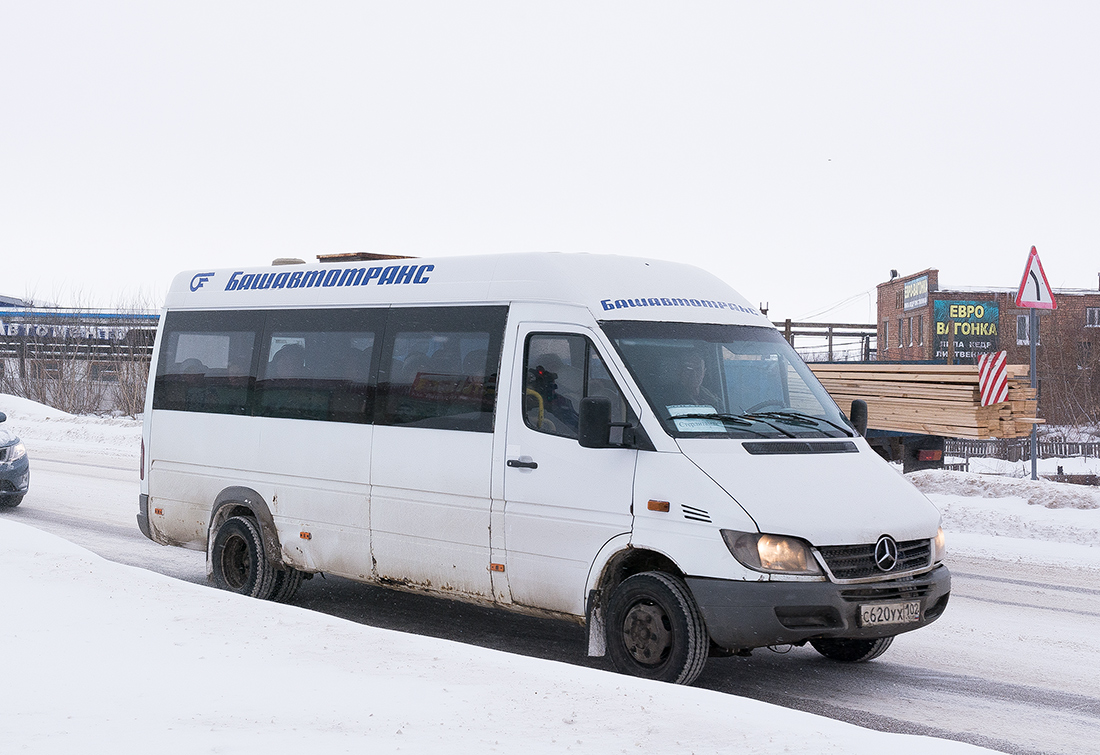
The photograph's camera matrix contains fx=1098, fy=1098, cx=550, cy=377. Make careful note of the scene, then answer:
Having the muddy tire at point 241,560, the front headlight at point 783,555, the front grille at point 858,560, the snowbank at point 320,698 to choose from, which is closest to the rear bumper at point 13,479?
the muddy tire at point 241,560

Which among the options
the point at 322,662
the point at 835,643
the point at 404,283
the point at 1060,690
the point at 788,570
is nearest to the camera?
the point at 322,662

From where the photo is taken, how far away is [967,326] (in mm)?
59406

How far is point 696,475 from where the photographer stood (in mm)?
5941

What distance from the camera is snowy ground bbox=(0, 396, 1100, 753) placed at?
423cm

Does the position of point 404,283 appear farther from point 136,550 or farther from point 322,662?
point 136,550

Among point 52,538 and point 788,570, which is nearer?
point 788,570

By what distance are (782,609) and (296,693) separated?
248 cm

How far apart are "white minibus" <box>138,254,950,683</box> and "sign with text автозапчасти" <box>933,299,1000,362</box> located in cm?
5477

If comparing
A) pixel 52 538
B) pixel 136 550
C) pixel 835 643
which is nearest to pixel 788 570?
pixel 835 643

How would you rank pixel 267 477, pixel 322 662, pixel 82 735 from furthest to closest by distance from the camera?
pixel 267 477, pixel 322 662, pixel 82 735

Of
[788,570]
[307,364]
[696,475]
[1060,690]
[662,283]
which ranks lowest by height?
[1060,690]

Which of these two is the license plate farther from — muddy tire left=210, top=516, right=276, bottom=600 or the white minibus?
muddy tire left=210, top=516, right=276, bottom=600

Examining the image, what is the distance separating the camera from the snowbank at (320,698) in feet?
13.8

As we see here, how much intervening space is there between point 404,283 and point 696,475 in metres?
2.95
